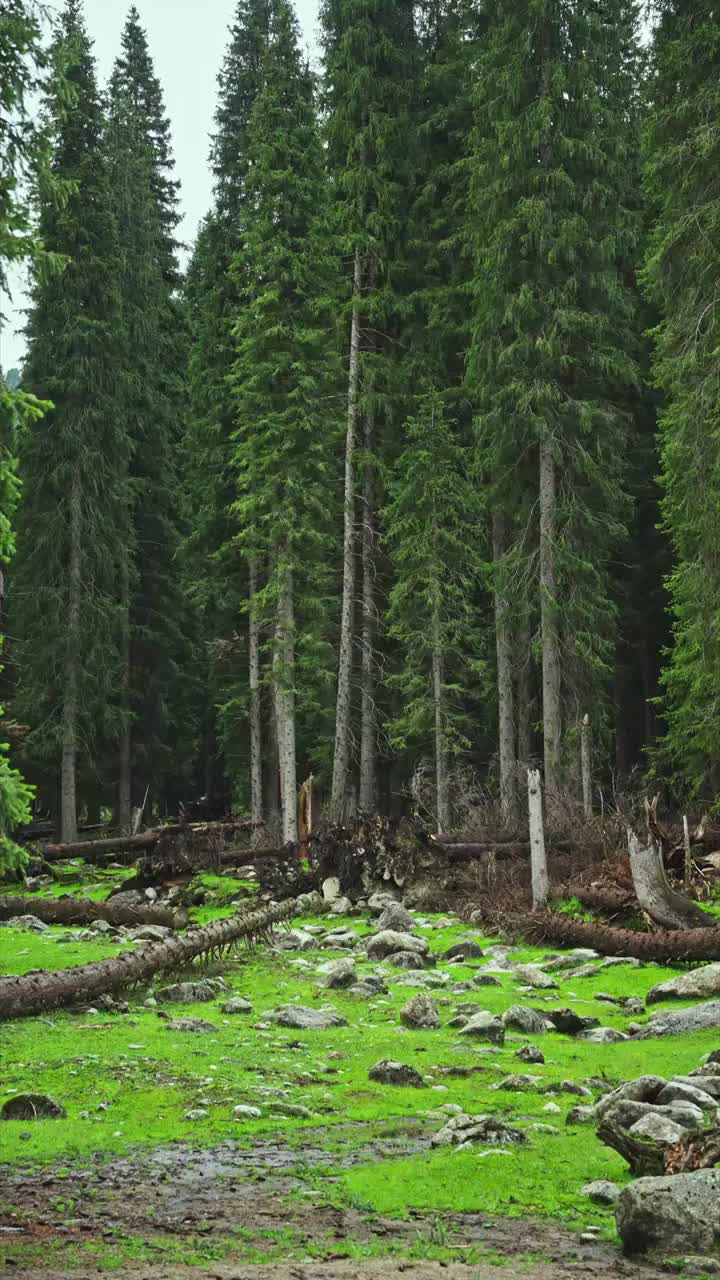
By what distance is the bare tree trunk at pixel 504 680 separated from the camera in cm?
2322

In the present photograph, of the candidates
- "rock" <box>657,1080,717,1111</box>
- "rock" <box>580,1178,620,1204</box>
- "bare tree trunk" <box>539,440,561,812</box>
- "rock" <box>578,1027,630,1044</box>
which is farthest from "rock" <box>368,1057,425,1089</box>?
"bare tree trunk" <box>539,440,561,812</box>

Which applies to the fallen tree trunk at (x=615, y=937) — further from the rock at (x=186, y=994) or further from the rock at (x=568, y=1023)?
the rock at (x=186, y=994)

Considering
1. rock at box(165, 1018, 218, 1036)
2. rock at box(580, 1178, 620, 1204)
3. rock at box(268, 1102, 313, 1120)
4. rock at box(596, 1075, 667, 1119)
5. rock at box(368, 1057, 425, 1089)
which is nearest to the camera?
rock at box(580, 1178, 620, 1204)

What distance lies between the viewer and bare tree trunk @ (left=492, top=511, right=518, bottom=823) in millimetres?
23219

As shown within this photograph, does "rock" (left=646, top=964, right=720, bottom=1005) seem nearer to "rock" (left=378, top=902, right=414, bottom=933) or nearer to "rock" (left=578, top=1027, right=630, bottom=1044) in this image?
"rock" (left=578, top=1027, right=630, bottom=1044)

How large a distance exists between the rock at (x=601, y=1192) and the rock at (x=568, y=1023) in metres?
3.80

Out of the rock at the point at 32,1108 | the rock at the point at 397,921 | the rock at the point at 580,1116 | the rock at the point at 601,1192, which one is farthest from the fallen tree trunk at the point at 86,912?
the rock at the point at 601,1192

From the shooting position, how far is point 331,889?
17.9 metres

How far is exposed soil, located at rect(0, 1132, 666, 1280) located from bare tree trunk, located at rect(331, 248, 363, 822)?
19250mm

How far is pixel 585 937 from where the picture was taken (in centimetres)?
1236

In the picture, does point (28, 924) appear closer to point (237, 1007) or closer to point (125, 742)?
point (237, 1007)

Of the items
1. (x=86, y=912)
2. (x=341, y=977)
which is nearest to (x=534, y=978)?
(x=341, y=977)

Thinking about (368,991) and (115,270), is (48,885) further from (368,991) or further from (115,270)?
(115,270)

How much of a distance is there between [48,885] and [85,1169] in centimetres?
1785
